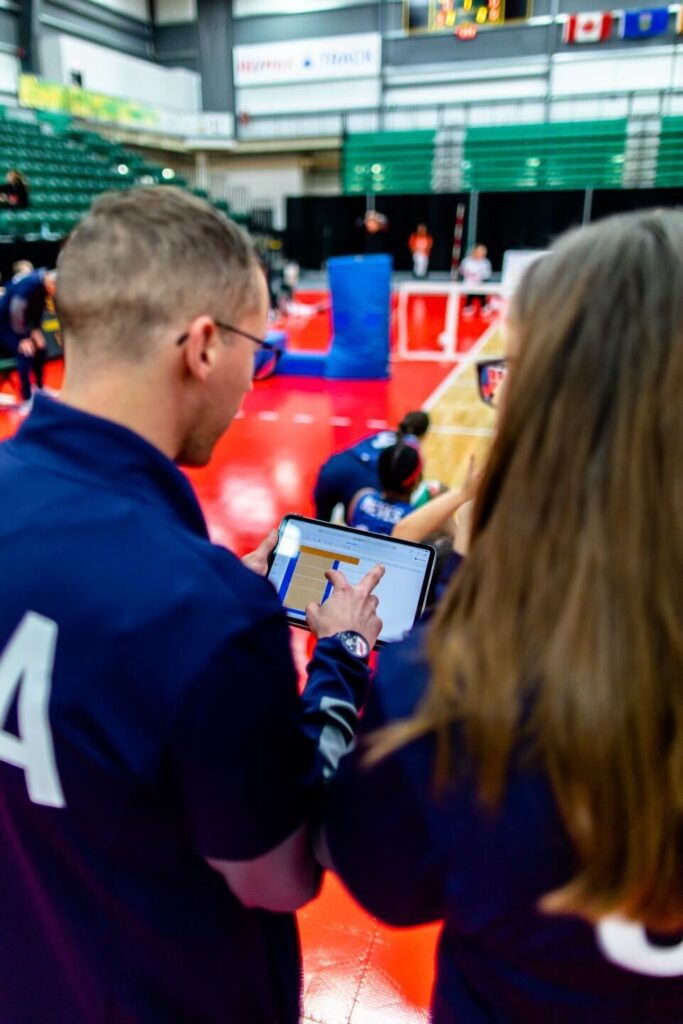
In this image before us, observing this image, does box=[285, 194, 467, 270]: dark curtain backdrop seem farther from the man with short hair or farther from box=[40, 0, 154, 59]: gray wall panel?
the man with short hair

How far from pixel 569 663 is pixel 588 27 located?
1982 centimetres

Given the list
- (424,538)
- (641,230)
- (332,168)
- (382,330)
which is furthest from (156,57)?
(641,230)

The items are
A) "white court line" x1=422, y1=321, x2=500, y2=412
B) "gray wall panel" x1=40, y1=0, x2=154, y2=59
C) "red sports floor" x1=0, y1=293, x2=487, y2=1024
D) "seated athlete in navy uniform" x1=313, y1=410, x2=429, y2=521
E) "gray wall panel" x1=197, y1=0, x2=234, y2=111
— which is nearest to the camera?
"red sports floor" x1=0, y1=293, x2=487, y2=1024

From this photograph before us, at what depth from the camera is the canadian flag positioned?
16.2 meters

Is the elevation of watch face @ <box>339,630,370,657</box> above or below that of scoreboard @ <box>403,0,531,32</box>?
below

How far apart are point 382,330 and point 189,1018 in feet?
27.8

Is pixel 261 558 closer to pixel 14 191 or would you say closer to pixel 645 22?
pixel 14 191

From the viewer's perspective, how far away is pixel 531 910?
0.64 metres

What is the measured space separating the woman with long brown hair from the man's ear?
1.33ft

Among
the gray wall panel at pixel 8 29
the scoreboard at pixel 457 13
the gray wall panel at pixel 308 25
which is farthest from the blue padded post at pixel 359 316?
the gray wall panel at pixel 308 25

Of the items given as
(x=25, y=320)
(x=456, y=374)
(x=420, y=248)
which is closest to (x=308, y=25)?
(x=420, y=248)

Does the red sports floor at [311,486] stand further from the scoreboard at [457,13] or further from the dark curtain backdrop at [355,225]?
the scoreboard at [457,13]

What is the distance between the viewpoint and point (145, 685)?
75 centimetres

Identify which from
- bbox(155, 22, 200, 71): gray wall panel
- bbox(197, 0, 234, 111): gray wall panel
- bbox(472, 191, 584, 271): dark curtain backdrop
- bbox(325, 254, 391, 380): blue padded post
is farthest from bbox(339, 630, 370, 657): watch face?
bbox(155, 22, 200, 71): gray wall panel
